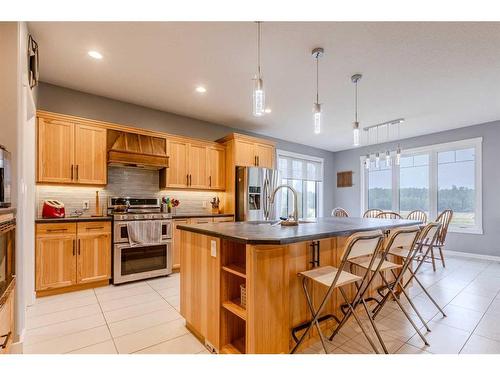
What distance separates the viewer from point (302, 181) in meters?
7.00

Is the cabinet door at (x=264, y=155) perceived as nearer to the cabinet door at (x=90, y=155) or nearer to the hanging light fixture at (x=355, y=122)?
the hanging light fixture at (x=355, y=122)

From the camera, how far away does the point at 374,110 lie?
430 centimetres

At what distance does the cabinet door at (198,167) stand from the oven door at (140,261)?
118 centimetres

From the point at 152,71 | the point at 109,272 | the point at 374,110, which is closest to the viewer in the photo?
the point at 152,71

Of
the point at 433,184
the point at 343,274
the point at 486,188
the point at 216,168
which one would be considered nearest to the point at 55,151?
the point at 216,168

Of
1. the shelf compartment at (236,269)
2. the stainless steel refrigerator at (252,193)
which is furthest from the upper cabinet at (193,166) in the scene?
the shelf compartment at (236,269)

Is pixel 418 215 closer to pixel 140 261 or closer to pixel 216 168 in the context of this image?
pixel 216 168

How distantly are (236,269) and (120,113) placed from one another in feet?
11.2

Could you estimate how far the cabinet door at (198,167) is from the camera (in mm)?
4496

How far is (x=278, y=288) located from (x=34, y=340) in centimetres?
207

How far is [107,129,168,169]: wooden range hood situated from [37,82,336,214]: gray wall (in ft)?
1.23

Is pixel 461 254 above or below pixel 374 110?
below
